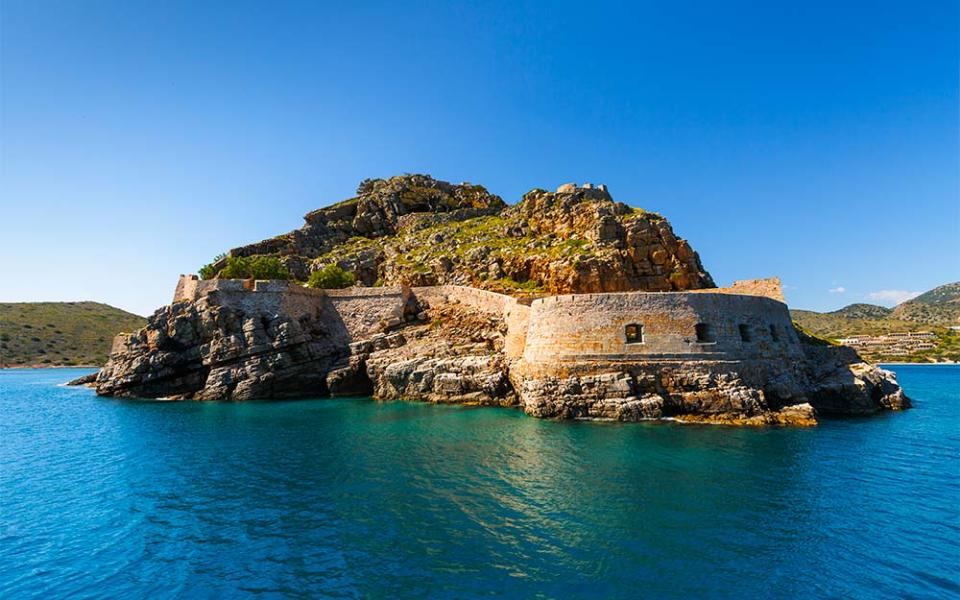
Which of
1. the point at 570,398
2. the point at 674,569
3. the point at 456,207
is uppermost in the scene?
the point at 456,207

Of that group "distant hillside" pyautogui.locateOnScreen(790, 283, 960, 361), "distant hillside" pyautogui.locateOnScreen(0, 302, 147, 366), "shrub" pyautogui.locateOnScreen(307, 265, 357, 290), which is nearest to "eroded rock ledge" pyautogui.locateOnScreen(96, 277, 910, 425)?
"shrub" pyautogui.locateOnScreen(307, 265, 357, 290)

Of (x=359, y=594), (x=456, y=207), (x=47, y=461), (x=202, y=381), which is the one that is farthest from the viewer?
(x=456, y=207)

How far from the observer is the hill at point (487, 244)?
127ft

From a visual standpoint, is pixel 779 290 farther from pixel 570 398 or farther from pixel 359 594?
pixel 359 594

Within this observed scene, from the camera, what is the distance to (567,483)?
14.0 metres

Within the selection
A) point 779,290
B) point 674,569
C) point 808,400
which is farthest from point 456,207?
point 674,569

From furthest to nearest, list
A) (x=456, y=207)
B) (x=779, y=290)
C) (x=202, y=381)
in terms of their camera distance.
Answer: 1. (x=456, y=207)
2. (x=202, y=381)
3. (x=779, y=290)

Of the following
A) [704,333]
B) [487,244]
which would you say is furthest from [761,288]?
[487,244]

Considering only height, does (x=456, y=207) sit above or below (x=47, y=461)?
above

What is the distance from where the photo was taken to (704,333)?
24.3 meters

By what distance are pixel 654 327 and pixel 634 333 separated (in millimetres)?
1084

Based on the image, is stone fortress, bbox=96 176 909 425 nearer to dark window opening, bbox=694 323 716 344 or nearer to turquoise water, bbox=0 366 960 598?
dark window opening, bbox=694 323 716 344

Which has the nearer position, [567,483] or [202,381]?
[567,483]

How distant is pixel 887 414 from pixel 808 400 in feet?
16.2
